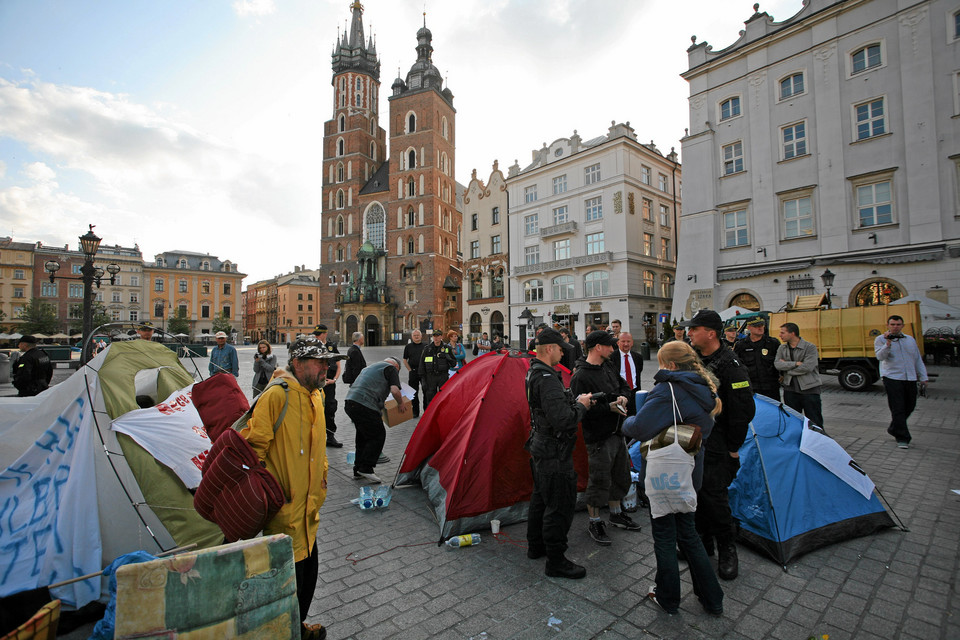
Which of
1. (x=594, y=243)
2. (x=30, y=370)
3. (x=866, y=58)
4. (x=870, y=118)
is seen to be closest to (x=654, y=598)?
(x=30, y=370)

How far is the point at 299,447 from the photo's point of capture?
2.41 meters

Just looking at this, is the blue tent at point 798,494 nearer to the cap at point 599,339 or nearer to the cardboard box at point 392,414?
the cap at point 599,339

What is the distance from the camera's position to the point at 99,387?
11.0ft

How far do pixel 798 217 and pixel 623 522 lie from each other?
73.9ft

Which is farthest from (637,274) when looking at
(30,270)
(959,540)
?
(30,270)

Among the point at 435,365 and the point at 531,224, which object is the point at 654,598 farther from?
the point at 531,224

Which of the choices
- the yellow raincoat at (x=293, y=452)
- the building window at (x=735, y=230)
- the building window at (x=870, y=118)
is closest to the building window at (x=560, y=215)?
the building window at (x=735, y=230)

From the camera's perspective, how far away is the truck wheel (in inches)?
463

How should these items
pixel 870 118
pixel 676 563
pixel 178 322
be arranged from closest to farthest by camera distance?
pixel 676 563
pixel 870 118
pixel 178 322

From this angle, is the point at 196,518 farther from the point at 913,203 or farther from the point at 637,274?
the point at 637,274

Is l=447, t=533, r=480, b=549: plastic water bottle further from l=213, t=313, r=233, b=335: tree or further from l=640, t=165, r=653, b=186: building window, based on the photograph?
l=213, t=313, r=233, b=335: tree

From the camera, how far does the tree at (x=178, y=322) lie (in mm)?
62719

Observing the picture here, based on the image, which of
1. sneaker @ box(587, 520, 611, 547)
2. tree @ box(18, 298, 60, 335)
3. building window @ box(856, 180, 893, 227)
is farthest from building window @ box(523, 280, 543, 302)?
tree @ box(18, 298, 60, 335)

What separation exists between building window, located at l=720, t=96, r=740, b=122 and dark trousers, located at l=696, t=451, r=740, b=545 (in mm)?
25389
